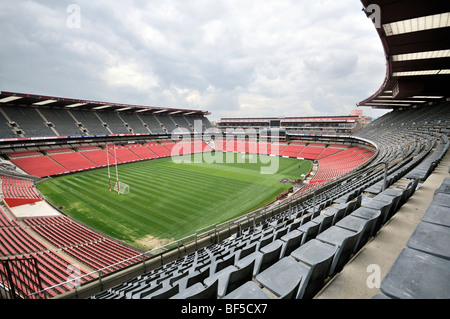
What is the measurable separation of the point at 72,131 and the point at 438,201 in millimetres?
47764

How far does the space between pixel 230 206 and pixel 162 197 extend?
725 cm

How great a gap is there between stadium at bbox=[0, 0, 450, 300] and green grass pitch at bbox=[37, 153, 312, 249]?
0.16 meters

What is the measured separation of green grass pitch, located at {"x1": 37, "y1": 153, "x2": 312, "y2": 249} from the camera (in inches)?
600

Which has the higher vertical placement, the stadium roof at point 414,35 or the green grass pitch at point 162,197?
the stadium roof at point 414,35

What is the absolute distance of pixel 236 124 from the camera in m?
79.8

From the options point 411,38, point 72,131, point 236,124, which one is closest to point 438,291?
point 411,38

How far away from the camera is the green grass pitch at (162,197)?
15229mm

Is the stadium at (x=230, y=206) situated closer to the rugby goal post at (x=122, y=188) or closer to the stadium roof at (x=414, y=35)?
the stadium roof at (x=414, y=35)

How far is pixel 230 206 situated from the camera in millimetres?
19016

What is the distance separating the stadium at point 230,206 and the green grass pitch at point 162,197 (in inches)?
6.5

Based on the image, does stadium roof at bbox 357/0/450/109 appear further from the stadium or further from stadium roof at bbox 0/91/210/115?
stadium roof at bbox 0/91/210/115
